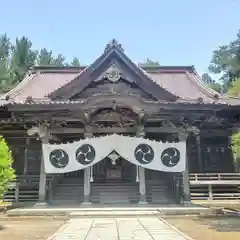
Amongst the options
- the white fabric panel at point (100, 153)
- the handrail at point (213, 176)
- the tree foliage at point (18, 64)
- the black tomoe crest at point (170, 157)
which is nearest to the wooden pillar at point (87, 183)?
the white fabric panel at point (100, 153)

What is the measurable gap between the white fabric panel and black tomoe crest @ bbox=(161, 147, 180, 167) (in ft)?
0.37

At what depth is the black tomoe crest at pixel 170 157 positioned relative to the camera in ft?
56.0

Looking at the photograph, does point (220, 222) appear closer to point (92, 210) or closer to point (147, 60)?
point (92, 210)

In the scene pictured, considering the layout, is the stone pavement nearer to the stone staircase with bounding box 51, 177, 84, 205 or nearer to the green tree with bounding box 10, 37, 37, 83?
the stone staircase with bounding box 51, 177, 84, 205

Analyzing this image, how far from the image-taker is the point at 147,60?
8081 cm

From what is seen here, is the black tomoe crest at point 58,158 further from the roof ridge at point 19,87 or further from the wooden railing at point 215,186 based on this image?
the wooden railing at point 215,186

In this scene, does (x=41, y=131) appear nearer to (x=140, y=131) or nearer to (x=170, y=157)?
(x=140, y=131)

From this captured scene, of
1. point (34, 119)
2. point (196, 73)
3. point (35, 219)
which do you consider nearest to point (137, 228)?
point (35, 219)

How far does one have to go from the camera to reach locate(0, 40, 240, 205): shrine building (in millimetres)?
16812

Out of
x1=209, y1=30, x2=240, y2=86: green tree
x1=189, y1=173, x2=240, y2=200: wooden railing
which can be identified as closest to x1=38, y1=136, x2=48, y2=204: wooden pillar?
x1=189, y1=173, x2=240, y2=200: wooden railing

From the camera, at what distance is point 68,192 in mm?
18859

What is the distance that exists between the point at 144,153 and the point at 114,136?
62.1 inches

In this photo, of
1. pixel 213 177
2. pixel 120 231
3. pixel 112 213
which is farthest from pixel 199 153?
pixel 120 231

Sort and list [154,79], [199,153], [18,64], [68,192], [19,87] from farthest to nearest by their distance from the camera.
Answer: [18,64] → [19,87] → [154,79] → [199,153] → [68,192]
